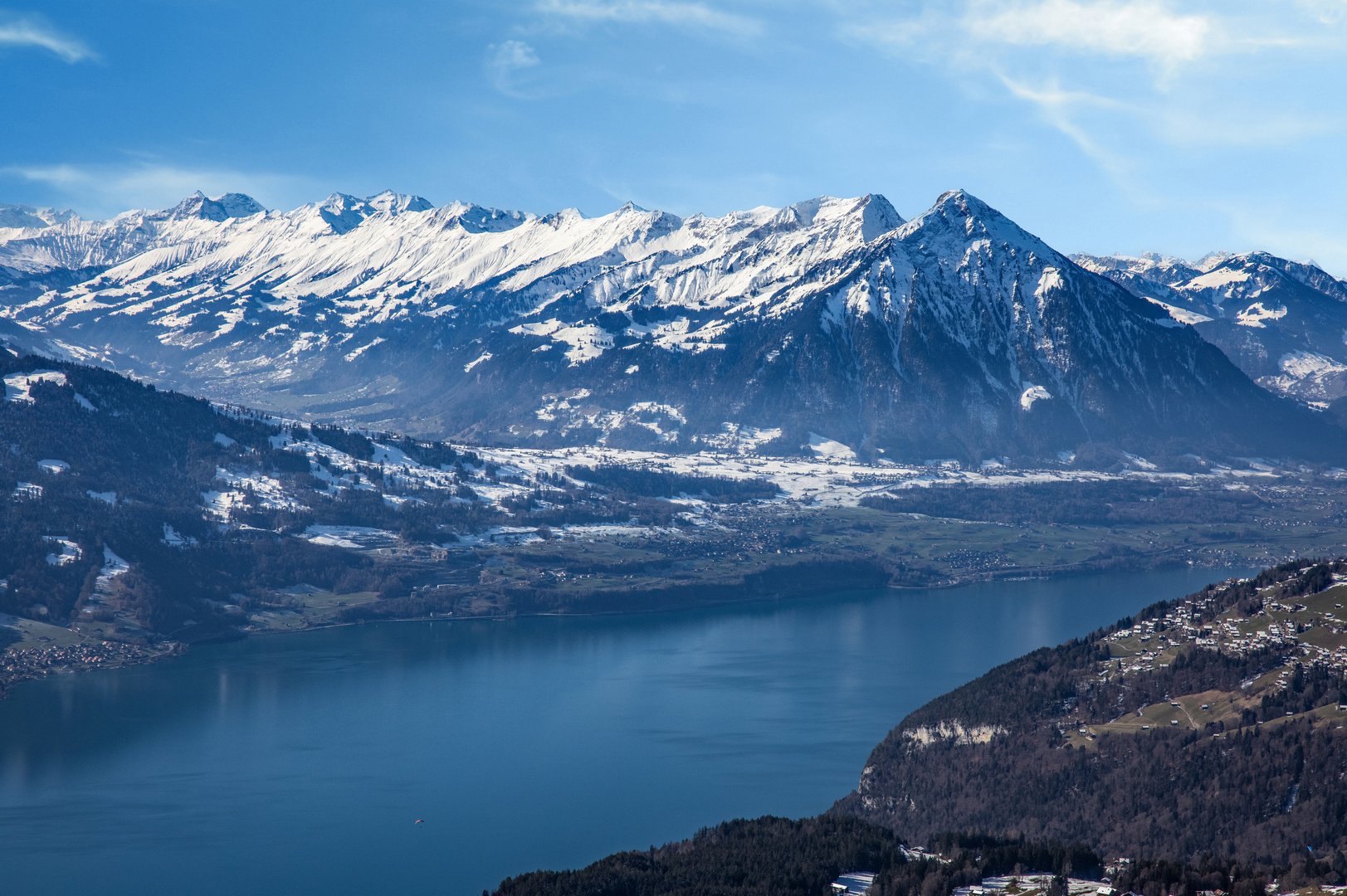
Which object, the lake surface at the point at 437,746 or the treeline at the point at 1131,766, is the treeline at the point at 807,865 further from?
the lake surface at the point at 437,746

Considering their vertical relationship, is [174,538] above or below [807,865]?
above

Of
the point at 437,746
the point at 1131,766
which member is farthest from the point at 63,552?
the point at 1131,766

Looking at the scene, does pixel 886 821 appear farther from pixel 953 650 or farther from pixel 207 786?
A: pixel 953 650

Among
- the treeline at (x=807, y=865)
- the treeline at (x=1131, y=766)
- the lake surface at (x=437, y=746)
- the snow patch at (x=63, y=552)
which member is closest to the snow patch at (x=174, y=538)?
the snow patch at (x=63, y=552)

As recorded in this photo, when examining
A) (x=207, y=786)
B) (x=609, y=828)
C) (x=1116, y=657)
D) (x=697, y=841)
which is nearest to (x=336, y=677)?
(x=207, y=786)

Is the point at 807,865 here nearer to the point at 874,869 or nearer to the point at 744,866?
the point at 744,866

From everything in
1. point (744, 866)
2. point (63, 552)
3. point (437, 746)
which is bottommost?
point (437, 746)
